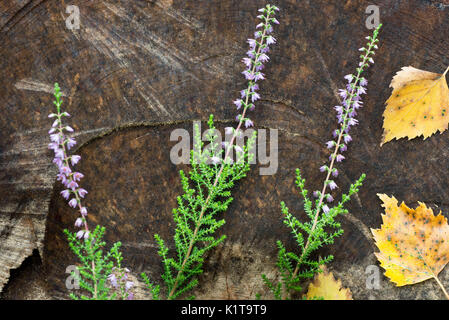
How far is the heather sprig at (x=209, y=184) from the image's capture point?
8.99 ft

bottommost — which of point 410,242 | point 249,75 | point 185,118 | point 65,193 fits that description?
point 410,242

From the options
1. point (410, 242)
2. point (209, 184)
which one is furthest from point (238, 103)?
point (410, 242)

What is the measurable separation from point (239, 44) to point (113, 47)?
2.62 feet

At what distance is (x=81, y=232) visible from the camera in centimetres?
266

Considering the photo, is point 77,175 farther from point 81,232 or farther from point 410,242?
point 410,242

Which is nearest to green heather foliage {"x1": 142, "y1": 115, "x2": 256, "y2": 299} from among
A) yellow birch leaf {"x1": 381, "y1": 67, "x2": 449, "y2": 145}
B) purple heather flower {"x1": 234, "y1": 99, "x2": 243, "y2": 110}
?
purple heather flower {"x1": 234, "y1": 99, "x2": 243, "y2": 110}

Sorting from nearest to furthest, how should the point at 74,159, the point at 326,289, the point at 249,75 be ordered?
the point at 74,159 < the point at 249,75 < the point at 326,289

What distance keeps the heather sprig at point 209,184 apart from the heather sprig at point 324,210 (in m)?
0.40

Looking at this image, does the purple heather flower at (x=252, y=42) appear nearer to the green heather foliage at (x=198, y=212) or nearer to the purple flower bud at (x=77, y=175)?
the green heather foliage at (x=198, y=212)

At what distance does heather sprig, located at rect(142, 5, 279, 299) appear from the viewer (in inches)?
108

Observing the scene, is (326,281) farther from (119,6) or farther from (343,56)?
(119,6)

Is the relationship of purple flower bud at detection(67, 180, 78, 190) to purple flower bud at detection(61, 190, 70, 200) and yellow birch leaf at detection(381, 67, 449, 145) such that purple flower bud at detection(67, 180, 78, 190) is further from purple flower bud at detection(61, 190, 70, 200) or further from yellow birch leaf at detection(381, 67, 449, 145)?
yellow birch leaf at detection(381, 67, 449, 145)

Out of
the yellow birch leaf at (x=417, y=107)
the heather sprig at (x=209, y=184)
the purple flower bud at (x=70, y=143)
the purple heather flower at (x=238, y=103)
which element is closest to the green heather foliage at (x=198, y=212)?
the heather sprig at (x=209, y=184)

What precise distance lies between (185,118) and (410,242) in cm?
167
